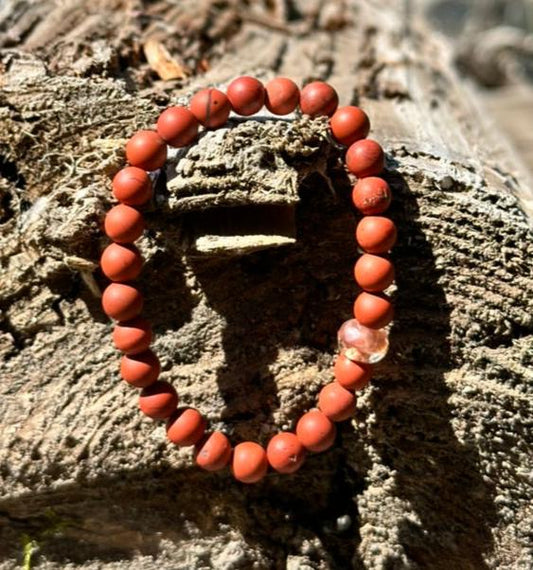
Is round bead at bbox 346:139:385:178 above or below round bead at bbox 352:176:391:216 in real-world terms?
above

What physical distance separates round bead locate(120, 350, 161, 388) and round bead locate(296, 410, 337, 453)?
0.23 metres

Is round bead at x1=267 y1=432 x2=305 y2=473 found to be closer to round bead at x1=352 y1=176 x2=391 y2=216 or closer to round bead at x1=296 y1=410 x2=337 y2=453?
round bead at x1=296 y1=410 x2=337 y2=453

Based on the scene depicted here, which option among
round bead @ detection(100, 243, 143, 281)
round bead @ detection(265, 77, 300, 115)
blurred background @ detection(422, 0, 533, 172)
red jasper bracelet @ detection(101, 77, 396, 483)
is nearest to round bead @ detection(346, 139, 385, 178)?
red jasper bracelet @ detection(101, 77, 396, 483)

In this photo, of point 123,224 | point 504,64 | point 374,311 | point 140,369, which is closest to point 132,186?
point 123,224

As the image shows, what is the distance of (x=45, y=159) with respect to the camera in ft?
3.24

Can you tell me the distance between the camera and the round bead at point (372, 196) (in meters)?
0.91

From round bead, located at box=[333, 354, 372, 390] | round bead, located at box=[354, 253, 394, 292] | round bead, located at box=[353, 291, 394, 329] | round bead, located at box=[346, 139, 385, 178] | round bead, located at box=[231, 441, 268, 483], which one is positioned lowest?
round bead, located at box=[231, 441, 268, 483]

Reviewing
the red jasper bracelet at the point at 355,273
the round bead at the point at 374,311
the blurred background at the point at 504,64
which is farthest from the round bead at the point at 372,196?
the blurred background at the point at 504,64

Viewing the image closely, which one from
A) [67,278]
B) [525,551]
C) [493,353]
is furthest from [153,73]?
[525,551]

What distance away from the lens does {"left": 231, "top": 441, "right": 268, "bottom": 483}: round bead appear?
100 cm

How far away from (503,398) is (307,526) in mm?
389

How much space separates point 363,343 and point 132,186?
38cm

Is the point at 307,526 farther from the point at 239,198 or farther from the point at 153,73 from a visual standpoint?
the point at 153,73

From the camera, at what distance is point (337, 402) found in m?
0.98
